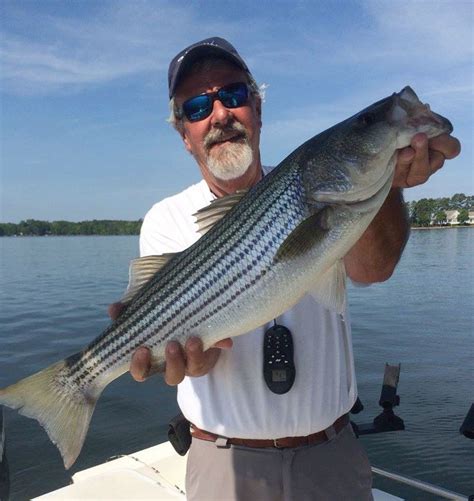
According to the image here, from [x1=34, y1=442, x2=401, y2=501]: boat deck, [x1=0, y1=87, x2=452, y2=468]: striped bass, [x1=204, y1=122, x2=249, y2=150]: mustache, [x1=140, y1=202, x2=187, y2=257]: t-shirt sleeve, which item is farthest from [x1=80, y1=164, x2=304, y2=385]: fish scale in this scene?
[x1=34, y1=442, x2=401, y2=501]: boat deck

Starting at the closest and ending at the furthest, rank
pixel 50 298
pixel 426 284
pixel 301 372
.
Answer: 1. pixel 301 372
2. pixel 50 298
3. pixel 426 284

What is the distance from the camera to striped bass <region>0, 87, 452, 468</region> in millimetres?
2971

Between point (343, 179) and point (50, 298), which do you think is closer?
point (343, 179)

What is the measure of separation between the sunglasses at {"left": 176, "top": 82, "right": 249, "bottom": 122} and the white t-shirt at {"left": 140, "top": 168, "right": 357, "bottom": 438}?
1.70 meters

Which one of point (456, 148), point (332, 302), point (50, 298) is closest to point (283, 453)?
point (332, 302)

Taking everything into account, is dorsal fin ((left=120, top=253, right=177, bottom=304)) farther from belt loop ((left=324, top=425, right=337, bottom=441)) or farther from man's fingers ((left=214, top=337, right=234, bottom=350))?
belt loop ((left=324, top=425, right=337, bottom=441))

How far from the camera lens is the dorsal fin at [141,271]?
3.69 metres

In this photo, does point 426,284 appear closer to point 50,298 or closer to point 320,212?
point 50,298

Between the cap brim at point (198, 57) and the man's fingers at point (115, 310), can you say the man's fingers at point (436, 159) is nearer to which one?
the cap brim at point (198, 57)

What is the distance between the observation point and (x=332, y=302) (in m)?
3.16

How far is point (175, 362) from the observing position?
10.8 ft

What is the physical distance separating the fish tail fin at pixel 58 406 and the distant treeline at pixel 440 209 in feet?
313

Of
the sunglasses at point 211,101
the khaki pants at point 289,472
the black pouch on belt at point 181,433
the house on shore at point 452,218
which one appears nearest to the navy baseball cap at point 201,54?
the sunglasses at point 211,101

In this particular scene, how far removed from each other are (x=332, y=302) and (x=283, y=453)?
45.5 inches
